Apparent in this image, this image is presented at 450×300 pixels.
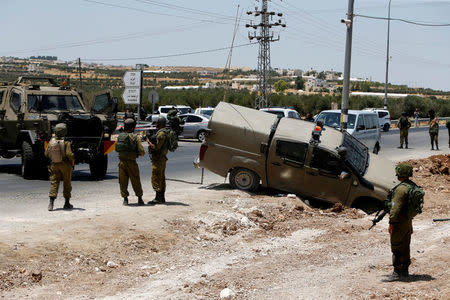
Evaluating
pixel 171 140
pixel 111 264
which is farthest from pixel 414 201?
pixel 171 140

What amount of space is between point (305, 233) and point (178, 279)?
371cm

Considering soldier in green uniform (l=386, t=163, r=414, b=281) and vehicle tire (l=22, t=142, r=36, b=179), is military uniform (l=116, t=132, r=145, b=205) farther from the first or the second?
soldier in green uniform (l=386, t=163, r=414, b=281)

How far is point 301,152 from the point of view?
13.1 meters

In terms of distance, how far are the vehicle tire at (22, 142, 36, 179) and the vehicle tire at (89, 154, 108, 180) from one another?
142cm

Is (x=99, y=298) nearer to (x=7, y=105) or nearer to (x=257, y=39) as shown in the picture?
(x=7, y=105)

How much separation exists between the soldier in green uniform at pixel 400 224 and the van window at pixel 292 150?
5.51m

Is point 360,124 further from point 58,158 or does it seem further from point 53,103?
point 58,158

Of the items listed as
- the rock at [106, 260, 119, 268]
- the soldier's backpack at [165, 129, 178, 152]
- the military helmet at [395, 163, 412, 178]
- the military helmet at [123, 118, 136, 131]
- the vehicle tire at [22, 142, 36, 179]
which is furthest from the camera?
the vehicle tire at [22, 142, 36, 179]

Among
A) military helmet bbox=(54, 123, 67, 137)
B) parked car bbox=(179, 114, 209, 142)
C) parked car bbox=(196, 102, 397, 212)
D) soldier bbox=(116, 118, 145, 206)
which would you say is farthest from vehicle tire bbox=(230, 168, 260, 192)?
parked car bbox=(179, 114, 209, 142)

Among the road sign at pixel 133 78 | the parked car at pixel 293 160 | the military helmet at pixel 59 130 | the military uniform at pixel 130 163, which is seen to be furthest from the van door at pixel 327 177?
the road sign at pixel 133 78

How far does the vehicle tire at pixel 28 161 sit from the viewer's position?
15359 mm

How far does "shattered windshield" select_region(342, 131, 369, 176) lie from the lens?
43.0 feet

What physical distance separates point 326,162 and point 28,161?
23.7 feet

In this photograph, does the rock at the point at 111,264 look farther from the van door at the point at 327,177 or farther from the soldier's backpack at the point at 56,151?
the van door at the point at 327,177
